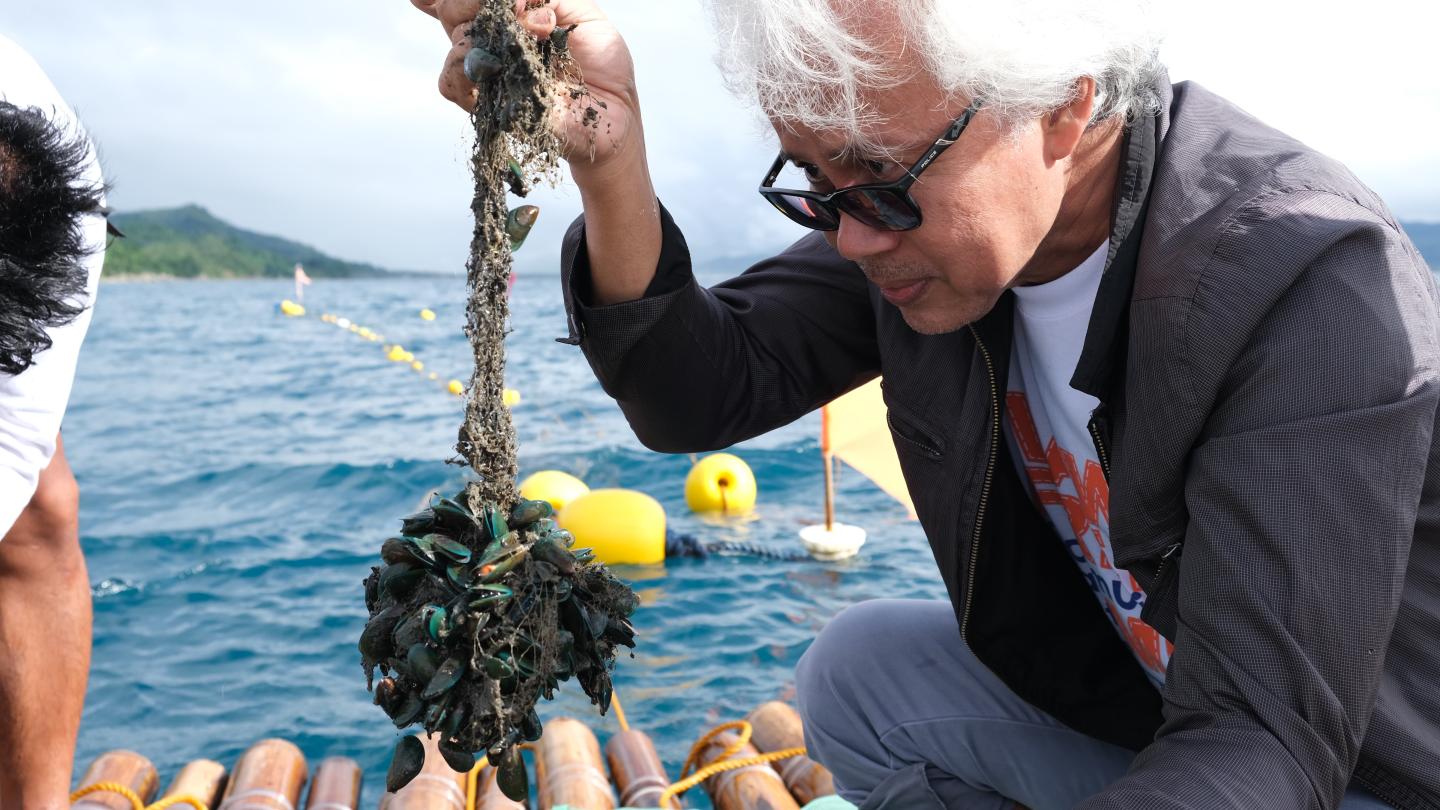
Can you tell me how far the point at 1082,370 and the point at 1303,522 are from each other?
17.1 inches

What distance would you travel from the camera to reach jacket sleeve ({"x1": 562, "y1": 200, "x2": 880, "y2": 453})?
7.29 ft

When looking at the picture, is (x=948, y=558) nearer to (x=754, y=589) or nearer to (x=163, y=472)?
(x=754, y=589)

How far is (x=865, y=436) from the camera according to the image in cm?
705

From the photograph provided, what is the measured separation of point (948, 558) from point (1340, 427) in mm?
892

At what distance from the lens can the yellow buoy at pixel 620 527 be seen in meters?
8.05

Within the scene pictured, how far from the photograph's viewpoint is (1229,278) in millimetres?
1629

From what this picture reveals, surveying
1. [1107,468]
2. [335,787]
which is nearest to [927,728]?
[1107,468]

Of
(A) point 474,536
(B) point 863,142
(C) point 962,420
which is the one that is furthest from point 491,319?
(C) point 962,420

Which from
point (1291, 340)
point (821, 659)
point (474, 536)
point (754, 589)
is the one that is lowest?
point (754, 589)

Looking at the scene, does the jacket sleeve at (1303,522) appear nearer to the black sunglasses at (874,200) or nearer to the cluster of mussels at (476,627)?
the black sunglasses at (874,200)

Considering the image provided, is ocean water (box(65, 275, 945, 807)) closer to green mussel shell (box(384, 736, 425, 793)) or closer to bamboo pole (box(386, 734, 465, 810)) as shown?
bamboo pole (box(386, 734, 465, 810))

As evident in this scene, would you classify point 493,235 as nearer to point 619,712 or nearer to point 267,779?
point 267,779

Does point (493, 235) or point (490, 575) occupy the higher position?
point (493, 235)

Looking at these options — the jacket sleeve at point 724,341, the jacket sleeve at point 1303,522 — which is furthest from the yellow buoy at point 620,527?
the jacket sleeve at point 1303,522
